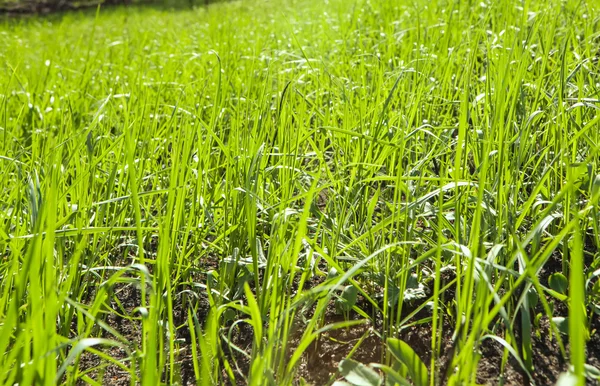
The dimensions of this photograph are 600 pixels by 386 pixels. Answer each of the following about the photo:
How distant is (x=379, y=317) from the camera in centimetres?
115

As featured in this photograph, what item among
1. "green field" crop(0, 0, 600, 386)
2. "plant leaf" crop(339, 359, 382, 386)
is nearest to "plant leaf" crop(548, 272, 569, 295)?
"green field" crop(0, 0, 600, 386)

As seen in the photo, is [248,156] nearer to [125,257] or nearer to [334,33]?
[125,257]

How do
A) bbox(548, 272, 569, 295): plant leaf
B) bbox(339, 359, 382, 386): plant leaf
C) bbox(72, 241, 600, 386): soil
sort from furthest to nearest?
bbox(548, 272, 569, 295): plant leaf → bbox(72, 241, 600, 386): soil → bbox(339, 359, 382, 386): plant leaf

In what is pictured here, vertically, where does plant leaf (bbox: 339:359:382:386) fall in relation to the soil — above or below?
above

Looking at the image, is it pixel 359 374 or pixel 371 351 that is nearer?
pixel 359 374

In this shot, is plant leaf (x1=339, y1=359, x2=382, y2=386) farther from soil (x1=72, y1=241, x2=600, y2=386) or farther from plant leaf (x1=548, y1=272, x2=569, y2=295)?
plant leaf (x1=548, y1=272, x2=569, y2=295)

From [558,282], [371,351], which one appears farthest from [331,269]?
[558,282]

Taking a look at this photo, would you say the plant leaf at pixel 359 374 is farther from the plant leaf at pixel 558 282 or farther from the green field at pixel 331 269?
the plant leaf at pixel 558 282

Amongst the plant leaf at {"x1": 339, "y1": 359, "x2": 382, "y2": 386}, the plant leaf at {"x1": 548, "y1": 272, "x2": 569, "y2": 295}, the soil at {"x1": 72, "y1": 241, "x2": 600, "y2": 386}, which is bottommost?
the soil at {"x1": 72, "y1": 241, "x2": 600, "y2": 386}

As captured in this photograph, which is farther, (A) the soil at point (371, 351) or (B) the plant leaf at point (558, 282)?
(B) the plant leaf at point (558, 282)

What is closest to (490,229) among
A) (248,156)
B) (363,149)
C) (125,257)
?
(363,149)

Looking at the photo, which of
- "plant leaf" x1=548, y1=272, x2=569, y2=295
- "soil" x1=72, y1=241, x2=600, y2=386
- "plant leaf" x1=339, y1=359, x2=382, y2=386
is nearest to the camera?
"plant leaf" x1=339, y1=359, x2=382, y2=386

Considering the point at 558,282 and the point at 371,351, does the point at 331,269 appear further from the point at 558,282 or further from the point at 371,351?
the point at 558,282

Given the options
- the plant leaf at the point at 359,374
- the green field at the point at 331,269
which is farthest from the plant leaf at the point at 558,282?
the plant leaf at the point at 359,374
